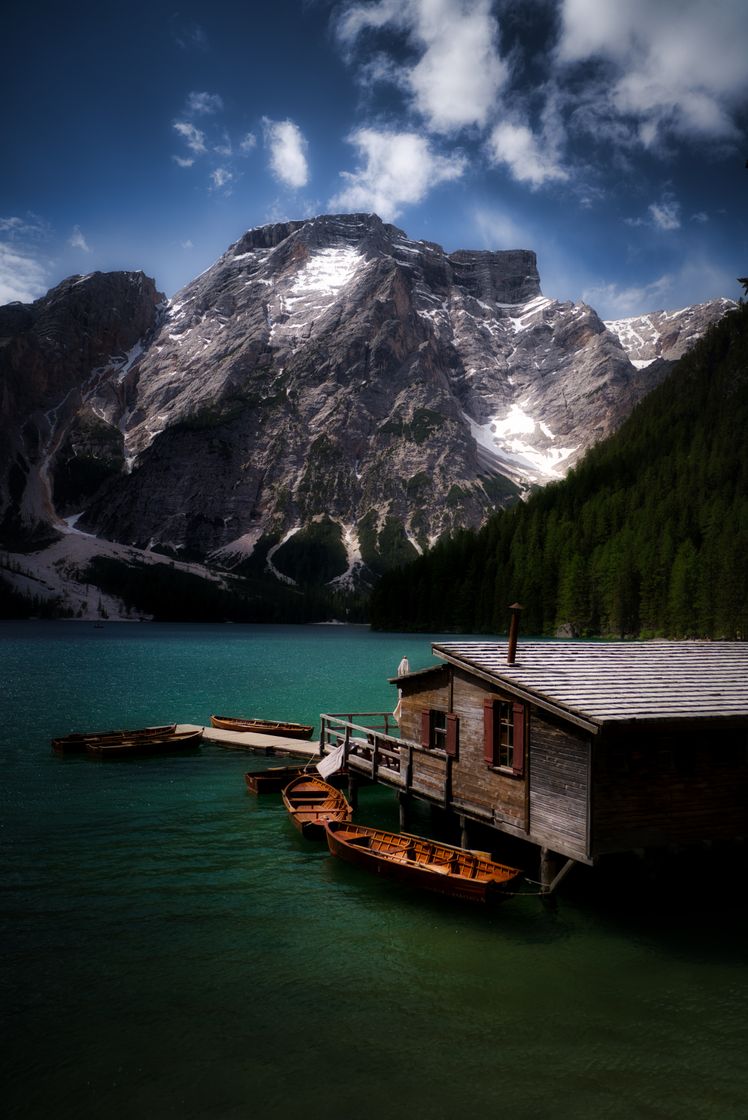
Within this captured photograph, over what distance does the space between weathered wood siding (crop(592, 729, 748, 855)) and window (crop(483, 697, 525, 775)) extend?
2864mm

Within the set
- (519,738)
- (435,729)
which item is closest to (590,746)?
(519,738)

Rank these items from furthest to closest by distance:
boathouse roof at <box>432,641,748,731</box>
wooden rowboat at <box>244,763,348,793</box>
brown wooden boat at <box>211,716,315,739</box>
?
brown wooden boat at <box>211,716,315,739</box> < wooden rowboat at <box>244,763,348,793</box> < boathouse roof at <box>432,641,748,731</box>

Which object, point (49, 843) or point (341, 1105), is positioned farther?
point (49, 843)

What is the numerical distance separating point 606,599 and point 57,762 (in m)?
123

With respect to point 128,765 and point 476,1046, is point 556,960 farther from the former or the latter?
point 128,765

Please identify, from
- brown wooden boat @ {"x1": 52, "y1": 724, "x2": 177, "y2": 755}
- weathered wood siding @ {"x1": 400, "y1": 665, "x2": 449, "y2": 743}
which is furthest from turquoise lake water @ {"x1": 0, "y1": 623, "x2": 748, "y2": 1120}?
brown wooden boat @ {"x1": 52, "y1": 724, "x2": 177, "y2": 755}

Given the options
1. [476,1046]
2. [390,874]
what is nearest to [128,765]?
[390,874]

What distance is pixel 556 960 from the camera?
58.0 ft

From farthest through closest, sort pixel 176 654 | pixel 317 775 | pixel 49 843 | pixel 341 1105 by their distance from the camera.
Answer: pixel 176 654 → pixel 317 775 → pixel 49 843 → pixel 341 1105

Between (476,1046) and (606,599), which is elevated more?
(606,599)

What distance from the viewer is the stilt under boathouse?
64.4 feet

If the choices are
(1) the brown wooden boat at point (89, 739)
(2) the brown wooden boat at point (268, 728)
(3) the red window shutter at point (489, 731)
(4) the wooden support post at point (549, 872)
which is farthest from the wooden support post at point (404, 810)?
(1) the brown wooden boat at point (89, 739)

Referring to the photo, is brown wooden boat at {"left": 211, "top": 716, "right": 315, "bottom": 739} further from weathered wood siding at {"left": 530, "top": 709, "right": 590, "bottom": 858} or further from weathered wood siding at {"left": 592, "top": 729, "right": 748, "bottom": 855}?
weathered wood siding at {"left": 592, "top": 729, "right": 748, "bottom": 855}

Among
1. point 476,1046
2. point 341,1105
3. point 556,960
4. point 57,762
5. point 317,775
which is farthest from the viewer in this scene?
point 57,762
